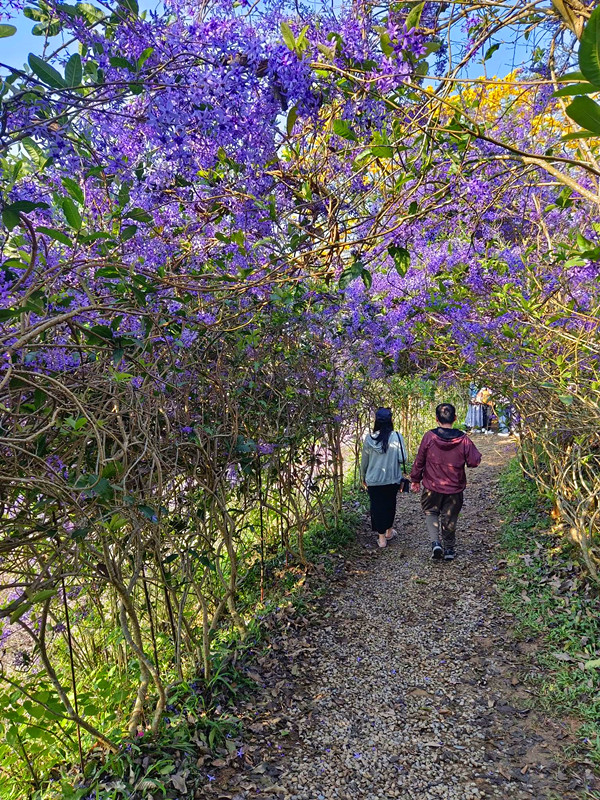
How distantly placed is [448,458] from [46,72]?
4.29m

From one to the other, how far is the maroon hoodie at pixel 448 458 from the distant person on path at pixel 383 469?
0.39 metres

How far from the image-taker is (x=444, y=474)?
4.92 m

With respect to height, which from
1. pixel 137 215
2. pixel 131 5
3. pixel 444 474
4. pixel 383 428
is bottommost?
pixel 444 474

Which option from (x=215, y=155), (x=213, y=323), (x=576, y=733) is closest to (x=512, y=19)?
(x=215, y=155)

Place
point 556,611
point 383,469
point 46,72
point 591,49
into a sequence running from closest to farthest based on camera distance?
point 591,49, point 46,72, point 556,611, point 383,469

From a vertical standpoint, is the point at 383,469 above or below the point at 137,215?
below

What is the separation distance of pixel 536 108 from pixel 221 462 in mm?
3473

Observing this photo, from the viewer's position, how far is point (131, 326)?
7.19 feet

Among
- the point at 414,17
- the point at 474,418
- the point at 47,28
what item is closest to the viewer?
the point at 414,17

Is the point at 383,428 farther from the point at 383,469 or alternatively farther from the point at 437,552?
the point at 437,552

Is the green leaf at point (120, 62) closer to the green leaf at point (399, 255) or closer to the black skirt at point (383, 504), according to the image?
the green leaf at point (399, 255)

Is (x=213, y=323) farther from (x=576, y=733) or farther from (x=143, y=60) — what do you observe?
(x=576, y=733)

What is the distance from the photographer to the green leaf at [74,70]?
5.15ft

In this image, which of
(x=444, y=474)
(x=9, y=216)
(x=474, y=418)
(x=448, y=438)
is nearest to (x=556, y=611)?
(x=444, y=474)
